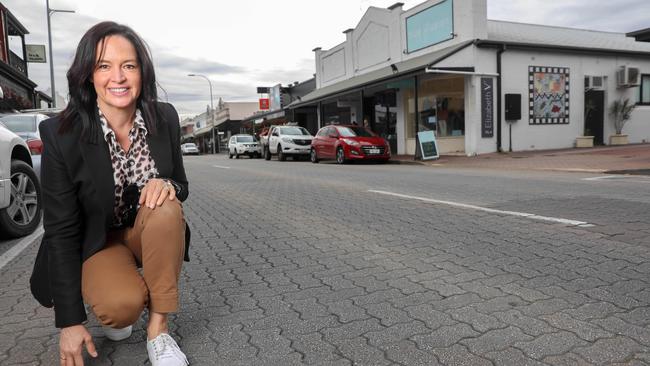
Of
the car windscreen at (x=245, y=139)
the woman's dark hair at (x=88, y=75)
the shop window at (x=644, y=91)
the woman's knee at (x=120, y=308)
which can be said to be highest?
the shop window at (x=644, y=91)

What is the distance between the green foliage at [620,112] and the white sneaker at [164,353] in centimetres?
2417

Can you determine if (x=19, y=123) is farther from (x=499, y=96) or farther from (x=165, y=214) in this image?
(x=499, y=96)

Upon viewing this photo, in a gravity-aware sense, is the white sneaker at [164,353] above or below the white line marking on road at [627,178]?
below

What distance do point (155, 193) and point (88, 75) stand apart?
0.63 meters

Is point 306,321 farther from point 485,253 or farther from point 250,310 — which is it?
point 485,253

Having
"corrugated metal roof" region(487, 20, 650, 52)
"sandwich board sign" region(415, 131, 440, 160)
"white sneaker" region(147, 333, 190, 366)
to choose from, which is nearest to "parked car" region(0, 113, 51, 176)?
"white sneaker" region(147, 333, 190, 366)

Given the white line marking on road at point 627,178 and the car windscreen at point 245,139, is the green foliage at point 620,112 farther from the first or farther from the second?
the car windscreen at point 245,139

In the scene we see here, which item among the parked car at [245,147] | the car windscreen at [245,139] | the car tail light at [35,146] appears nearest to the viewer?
the car tail light at [35,146]

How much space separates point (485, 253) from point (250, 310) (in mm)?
2092

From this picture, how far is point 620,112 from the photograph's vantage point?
22.0 metres

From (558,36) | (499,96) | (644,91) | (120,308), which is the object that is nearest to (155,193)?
(120,308)

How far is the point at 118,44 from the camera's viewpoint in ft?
7.50

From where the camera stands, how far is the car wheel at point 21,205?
509cm

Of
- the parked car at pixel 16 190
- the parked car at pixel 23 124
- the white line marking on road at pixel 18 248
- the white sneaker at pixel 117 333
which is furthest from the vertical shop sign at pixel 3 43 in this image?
the white sneaker at pixel 117 333
